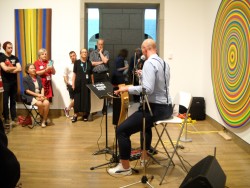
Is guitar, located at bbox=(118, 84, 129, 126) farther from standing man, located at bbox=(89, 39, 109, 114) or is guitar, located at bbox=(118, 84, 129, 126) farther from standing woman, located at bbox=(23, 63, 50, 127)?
standing man, located at bbox=(89, 39, 109, 114)

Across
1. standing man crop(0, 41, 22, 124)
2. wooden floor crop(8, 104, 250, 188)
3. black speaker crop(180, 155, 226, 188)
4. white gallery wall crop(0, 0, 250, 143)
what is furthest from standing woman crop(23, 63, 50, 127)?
black speaker crop(180, 155, 226, 188)

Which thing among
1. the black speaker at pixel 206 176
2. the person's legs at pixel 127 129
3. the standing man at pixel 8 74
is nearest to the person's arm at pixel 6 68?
the standing man at pixel 8 74

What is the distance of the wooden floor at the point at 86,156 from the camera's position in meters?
3.09

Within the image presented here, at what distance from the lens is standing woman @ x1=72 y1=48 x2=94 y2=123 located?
5.72 metres

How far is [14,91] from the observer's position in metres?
5.50

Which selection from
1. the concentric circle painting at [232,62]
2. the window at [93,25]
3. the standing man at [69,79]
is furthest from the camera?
the window at [93,25]

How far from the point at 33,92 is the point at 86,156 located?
211 cm

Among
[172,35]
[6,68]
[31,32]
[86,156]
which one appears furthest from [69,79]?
[86,156]

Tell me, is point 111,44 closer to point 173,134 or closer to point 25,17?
point 25,17

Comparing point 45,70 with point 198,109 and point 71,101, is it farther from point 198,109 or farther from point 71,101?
point 198,109

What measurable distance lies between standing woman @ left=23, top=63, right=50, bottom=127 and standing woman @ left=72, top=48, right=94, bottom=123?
616mm

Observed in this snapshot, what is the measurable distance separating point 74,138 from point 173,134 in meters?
1.60

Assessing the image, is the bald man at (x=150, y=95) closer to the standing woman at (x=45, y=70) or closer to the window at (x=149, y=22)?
the standing woman at (x=45, y=70)

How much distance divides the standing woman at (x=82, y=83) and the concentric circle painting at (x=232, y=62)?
7.73 feet
